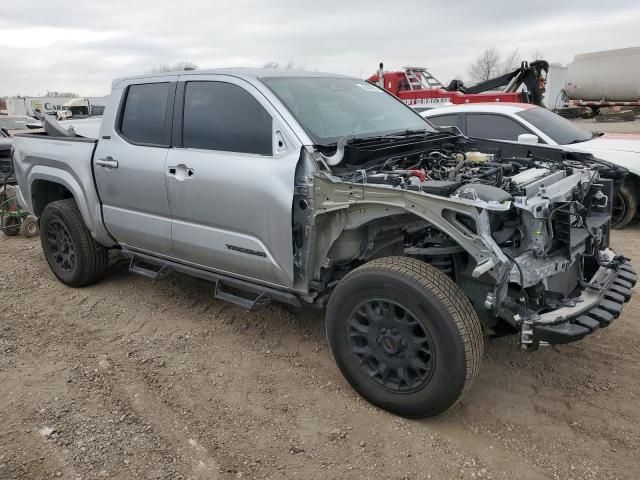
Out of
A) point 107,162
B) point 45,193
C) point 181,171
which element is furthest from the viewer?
point 45,193

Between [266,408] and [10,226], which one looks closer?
[266,408]

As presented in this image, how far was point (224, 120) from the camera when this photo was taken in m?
3.82

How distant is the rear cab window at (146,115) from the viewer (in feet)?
13.8

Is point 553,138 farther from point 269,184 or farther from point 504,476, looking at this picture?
point 504,476

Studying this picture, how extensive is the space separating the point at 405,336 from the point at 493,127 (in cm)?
483

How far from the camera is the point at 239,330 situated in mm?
4352

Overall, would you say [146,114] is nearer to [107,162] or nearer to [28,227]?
[107,162]

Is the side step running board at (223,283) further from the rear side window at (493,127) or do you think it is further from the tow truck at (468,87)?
the tow truck at (468,87)

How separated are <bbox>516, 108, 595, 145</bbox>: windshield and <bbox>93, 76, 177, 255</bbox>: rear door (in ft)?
15.4

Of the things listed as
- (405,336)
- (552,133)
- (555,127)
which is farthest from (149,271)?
(555,127)

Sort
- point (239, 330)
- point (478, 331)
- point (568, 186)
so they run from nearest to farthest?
point (478, 331), point (568, 186), point (239, 330)

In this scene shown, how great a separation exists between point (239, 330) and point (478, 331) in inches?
82.4

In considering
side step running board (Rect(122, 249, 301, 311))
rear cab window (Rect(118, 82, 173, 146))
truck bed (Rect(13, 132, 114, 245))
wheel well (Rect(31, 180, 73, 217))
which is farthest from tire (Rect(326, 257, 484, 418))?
wheel well (Rect(31, 180, 73, 217))

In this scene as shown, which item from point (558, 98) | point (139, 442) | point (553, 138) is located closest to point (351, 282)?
point (139, 442)
